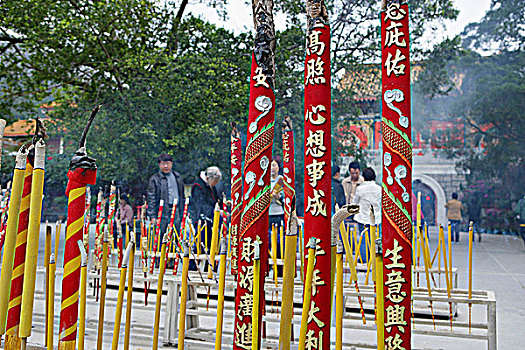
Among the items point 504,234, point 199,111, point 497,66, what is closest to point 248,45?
point 199,111

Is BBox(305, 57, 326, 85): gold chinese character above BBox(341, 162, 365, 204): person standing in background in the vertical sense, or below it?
below

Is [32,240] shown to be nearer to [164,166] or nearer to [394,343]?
[394,343]

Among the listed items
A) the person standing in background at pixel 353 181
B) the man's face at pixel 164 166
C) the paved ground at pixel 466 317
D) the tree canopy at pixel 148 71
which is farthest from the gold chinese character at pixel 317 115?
the tree canopy at pixel 148 71

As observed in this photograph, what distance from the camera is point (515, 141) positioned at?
410 inches

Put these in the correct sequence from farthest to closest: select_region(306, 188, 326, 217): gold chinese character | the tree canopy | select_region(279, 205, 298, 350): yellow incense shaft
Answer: the tree canopy → select_region(306, 188, 326, 217): gold chinese character → select_region(279, 205, 298, 350): yellow incense shaft

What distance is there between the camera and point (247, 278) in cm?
129

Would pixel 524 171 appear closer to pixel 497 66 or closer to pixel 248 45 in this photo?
pixel 497 66

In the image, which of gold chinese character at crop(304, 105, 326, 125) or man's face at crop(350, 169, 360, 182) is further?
man's face at crop(350, 169, 360, 182)

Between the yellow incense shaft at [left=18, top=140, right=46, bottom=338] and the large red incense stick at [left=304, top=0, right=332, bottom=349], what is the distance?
0.66m

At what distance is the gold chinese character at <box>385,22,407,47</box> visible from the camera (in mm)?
1217

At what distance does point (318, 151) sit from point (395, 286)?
386mm

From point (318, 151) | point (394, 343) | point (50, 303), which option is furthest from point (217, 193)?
point (394, 343)

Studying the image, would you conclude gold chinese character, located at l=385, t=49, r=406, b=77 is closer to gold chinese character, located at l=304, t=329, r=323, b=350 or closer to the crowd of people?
gold chinese character, located at l=304, t=329, r=323, b=350

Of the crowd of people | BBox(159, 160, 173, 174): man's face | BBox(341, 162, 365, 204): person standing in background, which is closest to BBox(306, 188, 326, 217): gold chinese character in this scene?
the crowd of people
